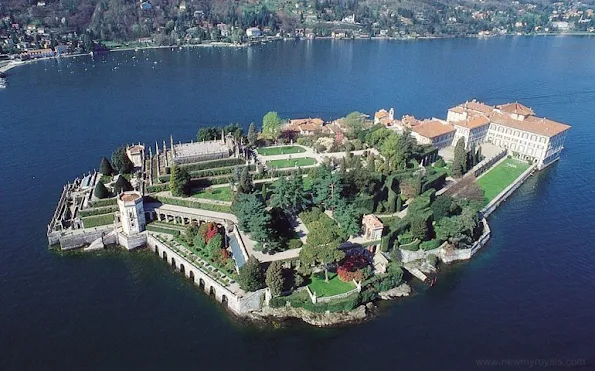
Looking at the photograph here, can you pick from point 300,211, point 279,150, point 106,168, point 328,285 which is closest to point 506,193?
point 300,211

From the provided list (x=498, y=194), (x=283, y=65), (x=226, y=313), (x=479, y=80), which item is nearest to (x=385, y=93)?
(x=479, y=80)

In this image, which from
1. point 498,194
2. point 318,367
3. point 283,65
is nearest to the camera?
point 318,367

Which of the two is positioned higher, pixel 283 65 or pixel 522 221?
pixel 283 65

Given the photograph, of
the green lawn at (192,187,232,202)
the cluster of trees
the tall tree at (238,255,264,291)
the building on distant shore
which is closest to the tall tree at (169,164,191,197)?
the green lawn at (192,187,232,202)

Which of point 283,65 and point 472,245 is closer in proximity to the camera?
point 472,245

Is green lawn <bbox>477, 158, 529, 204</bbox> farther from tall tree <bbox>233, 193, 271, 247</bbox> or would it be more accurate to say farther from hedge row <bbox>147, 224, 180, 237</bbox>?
hedge row <bbox>147, 224, 180, 237</bbox>

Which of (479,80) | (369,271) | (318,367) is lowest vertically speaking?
(318,367)

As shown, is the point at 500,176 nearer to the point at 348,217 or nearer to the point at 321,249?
the point at 348,217

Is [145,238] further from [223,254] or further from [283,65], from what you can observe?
[283,65]

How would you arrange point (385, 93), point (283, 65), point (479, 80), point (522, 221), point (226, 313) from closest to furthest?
point (226, 313), point (522, 221), point (385, 93), point (479, 80), point (283, 65)
